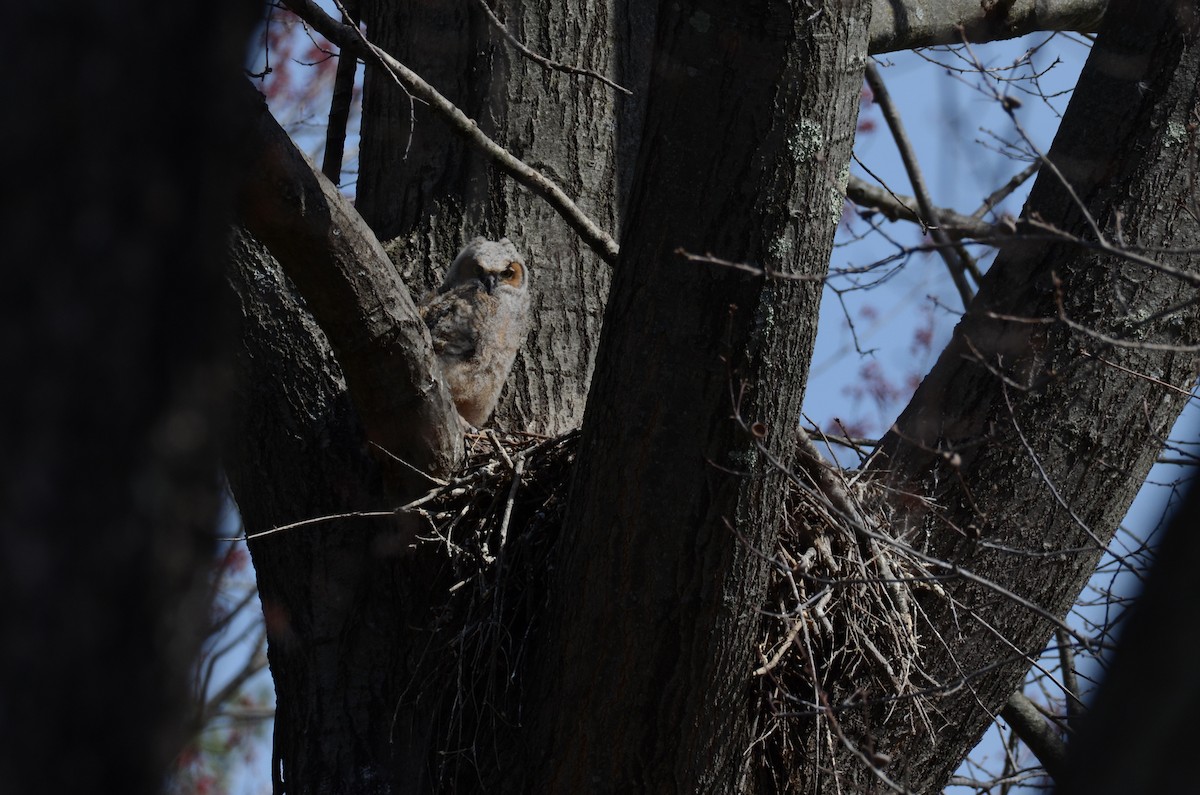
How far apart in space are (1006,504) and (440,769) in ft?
4.99

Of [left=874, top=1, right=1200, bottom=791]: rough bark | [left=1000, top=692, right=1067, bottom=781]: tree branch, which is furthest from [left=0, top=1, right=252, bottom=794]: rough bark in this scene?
[left=1000, top=692, right=1067, bottom=781]: tree branch

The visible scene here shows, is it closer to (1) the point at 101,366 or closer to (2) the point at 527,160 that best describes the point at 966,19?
(2) the point at 527,160

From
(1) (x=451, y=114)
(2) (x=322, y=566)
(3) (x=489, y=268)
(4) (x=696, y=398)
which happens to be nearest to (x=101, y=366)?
(4) (x=696, y=398)

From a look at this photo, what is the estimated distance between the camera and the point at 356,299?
249 cm

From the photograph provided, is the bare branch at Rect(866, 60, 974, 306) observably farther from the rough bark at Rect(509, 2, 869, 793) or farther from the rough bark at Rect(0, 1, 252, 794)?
the rough bark at Rect(0, 1, 252, 794)

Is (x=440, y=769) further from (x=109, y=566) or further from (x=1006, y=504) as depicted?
(x=109, y=566)

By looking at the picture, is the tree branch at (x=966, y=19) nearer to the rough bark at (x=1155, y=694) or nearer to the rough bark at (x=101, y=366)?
the rough bark at (x=1155, y=694)

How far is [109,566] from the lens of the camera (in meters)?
0.84

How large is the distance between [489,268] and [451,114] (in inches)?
41.6

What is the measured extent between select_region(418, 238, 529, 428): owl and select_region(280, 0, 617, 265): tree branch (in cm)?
77

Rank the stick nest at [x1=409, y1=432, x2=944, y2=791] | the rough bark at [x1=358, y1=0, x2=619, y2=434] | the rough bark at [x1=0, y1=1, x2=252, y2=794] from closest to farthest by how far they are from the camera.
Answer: the rough bark at [x1=0, y1=1, x2=252, y2=794] → the stick nest at [x1=409, y1=432, x2=944, y2=791] → the rough bark at [x1=358, y1=0, x2=619, y2=434]

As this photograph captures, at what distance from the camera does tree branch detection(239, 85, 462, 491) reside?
2.30m

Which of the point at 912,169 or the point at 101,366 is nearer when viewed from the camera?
the point at 101,366

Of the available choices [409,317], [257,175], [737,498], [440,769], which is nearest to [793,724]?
[737,498]
